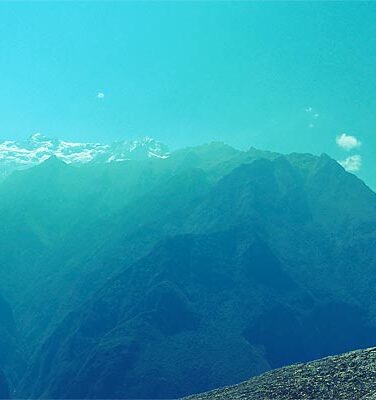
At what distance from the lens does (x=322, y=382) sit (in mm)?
80375

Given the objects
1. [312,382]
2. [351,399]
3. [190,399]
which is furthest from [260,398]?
[190,399]

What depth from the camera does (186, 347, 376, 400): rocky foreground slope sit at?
247ft

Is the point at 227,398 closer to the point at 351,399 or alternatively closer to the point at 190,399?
the point at 190,399

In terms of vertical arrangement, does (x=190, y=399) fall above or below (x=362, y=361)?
below

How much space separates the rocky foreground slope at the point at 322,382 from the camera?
7544cm

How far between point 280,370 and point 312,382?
63.6 ft

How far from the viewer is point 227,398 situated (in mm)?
91438

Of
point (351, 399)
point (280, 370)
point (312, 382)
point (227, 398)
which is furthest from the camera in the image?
point (280, 370)

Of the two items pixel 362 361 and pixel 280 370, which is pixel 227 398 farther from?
pixel 362 361

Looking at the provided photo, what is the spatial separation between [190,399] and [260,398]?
22845mm

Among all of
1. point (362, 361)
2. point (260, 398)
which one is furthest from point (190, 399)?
point (362, 361)

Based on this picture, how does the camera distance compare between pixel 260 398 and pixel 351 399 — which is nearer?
pixel 351 399

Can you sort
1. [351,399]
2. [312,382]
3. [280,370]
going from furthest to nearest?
[280,370] < [312,382] < [351,399]

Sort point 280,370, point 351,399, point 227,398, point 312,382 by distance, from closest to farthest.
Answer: point 351,399
point 312,382
point 227,398
point 280,370
